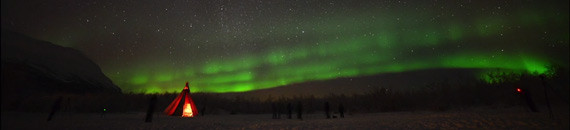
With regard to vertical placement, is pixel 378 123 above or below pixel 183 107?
below

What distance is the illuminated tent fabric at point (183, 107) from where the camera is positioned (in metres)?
16.9

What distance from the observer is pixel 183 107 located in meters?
17.4

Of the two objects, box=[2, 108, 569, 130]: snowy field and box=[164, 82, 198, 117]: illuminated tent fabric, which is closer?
box=[2, 108, 569, 130]: snowy field

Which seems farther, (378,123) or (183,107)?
(183,107)

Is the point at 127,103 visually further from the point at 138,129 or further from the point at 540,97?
the point at 540,97

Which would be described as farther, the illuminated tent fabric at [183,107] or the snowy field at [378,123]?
the illuminated tent fabric at [183,107]

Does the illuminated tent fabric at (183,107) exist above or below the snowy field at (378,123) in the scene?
above

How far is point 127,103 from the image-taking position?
25031 mm

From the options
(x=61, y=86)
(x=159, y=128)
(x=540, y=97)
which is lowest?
(x=159, y=128)

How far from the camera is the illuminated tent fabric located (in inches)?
664

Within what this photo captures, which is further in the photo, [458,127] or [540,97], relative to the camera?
[540,97]

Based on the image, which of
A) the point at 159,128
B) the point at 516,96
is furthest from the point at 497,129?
the point at 516,96

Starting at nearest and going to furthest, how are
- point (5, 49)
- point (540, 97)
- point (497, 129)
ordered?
point (5, 49)
point (497, 129)
point (540, 97)

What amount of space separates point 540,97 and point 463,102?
496cm
